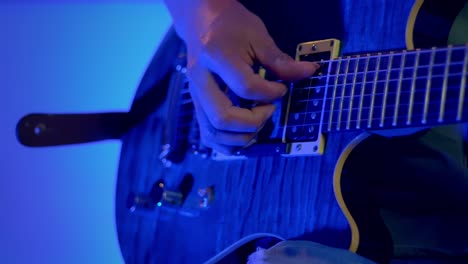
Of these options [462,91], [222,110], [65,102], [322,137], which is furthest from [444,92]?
[65,102]

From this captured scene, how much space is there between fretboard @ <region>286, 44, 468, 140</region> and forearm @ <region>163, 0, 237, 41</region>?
0.15m

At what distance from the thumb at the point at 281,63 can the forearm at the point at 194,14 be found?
79 mm

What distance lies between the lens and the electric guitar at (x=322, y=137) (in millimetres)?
705

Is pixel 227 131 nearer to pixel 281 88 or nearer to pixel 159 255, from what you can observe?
pixel 281 88

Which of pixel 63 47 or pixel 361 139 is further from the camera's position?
pixel 63 47

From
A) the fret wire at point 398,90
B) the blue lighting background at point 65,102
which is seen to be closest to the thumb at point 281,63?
the fret wire at point 398,90

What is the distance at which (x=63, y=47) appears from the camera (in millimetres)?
1474

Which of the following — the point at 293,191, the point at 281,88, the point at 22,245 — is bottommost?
the point at 22,245

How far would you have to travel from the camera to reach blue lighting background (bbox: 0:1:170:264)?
1.38 metres

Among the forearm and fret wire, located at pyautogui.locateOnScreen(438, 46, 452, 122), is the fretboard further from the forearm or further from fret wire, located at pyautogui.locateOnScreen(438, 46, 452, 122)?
the forearm

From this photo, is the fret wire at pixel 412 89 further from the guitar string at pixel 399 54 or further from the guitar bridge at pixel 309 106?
the guitar bridge at pixel 309 106

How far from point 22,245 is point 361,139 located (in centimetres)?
92

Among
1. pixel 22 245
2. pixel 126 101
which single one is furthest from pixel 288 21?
pixel 22 245

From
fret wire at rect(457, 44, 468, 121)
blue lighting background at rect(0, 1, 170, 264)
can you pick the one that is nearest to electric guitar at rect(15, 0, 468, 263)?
fret wire at rect(457, 44, 468, 121)
